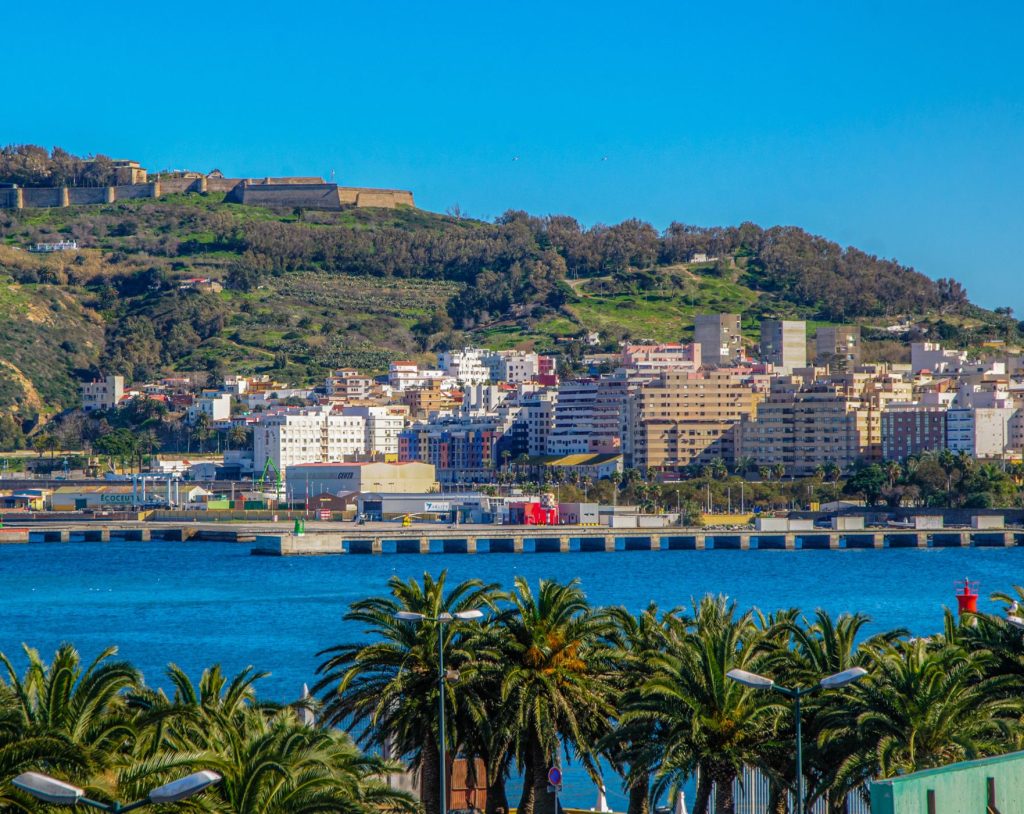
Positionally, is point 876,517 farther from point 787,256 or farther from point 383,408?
point 787,256

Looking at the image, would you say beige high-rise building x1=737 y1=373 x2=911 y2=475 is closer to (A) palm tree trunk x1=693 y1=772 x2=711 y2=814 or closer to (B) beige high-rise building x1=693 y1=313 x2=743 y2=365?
(B) beige high-rise building x1=693 y1=313 x2=743 y2=365

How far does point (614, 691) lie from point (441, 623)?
204 centimetres

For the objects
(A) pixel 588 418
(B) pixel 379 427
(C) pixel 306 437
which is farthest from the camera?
(B) pixel 379 427

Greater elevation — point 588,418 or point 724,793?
point 588,418

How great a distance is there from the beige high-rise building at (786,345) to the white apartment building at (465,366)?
20.8m

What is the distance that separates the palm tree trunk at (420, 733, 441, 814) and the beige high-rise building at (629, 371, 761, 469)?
3662 inches

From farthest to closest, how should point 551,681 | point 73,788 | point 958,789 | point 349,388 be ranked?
point 349,388
point 551,681
point 958,789
point 73,788

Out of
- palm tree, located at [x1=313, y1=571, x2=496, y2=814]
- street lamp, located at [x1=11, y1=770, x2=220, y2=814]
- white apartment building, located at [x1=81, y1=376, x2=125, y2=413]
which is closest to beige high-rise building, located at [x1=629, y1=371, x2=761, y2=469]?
white apartment building, located at [x1=81, y1=376, x2=125, y2=413]

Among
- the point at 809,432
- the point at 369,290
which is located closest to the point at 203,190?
the point at 369,290

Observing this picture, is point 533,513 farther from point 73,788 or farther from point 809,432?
point 73,788

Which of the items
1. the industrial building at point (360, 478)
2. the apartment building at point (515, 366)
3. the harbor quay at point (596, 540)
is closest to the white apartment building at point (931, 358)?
the apartment building at point (515, 366)

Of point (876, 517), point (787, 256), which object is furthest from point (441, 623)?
point (787, 256)

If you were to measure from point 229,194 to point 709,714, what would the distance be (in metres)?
170

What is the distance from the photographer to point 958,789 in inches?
462
